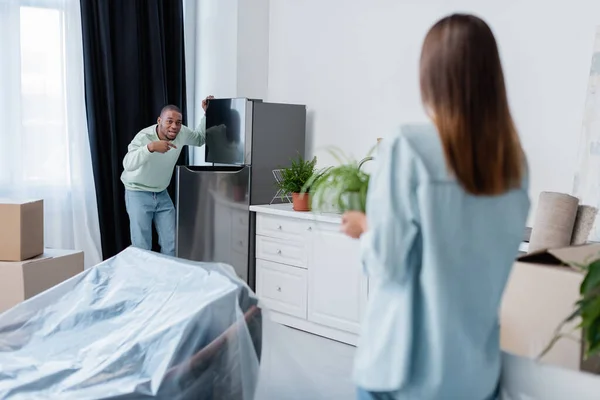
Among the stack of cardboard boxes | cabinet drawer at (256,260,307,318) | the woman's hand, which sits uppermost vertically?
the woman's hand

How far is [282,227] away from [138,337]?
2138 mm

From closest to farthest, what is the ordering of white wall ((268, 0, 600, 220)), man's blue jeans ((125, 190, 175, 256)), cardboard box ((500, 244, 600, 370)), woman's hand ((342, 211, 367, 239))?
1. woman's hand ((342, 211, 367, 239))
2. cardboard box ((500, 244, 600, 370))
3. white wall ((268, 0, 600, 220))
4. man's blue jeans ((125, 190, 175, 256))

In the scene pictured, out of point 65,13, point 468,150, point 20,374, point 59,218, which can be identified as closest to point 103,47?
point 65,13

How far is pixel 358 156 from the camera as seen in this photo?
4465 millimetres

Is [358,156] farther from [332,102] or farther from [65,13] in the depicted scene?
[65,13]

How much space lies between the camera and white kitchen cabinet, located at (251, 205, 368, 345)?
3.91m

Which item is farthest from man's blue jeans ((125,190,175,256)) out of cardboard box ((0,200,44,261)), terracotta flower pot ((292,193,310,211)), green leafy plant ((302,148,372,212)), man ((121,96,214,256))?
green leafy plant ((302,148,372,212))

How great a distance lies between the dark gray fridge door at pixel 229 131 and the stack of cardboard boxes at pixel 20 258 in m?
1.55

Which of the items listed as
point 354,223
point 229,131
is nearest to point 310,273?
point 229,131

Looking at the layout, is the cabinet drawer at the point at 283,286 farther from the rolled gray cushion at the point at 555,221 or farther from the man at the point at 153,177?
the rolled gray cushion at the point at 555,221

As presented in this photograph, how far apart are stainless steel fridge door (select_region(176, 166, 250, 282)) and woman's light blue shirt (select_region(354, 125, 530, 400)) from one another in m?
3.12

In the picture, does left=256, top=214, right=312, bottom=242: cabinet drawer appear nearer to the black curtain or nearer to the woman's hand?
the black curtain

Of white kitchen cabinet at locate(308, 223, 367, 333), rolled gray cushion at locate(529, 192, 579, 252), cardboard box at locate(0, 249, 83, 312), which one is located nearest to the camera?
rolled gray cushion at locate(529, 192, 579, 252)

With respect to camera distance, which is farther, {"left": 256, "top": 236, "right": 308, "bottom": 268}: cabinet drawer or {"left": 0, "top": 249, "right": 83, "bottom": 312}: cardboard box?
{"left": 256, "top": 236, "right": 308, "bottom": 268}: cabinet drawer
